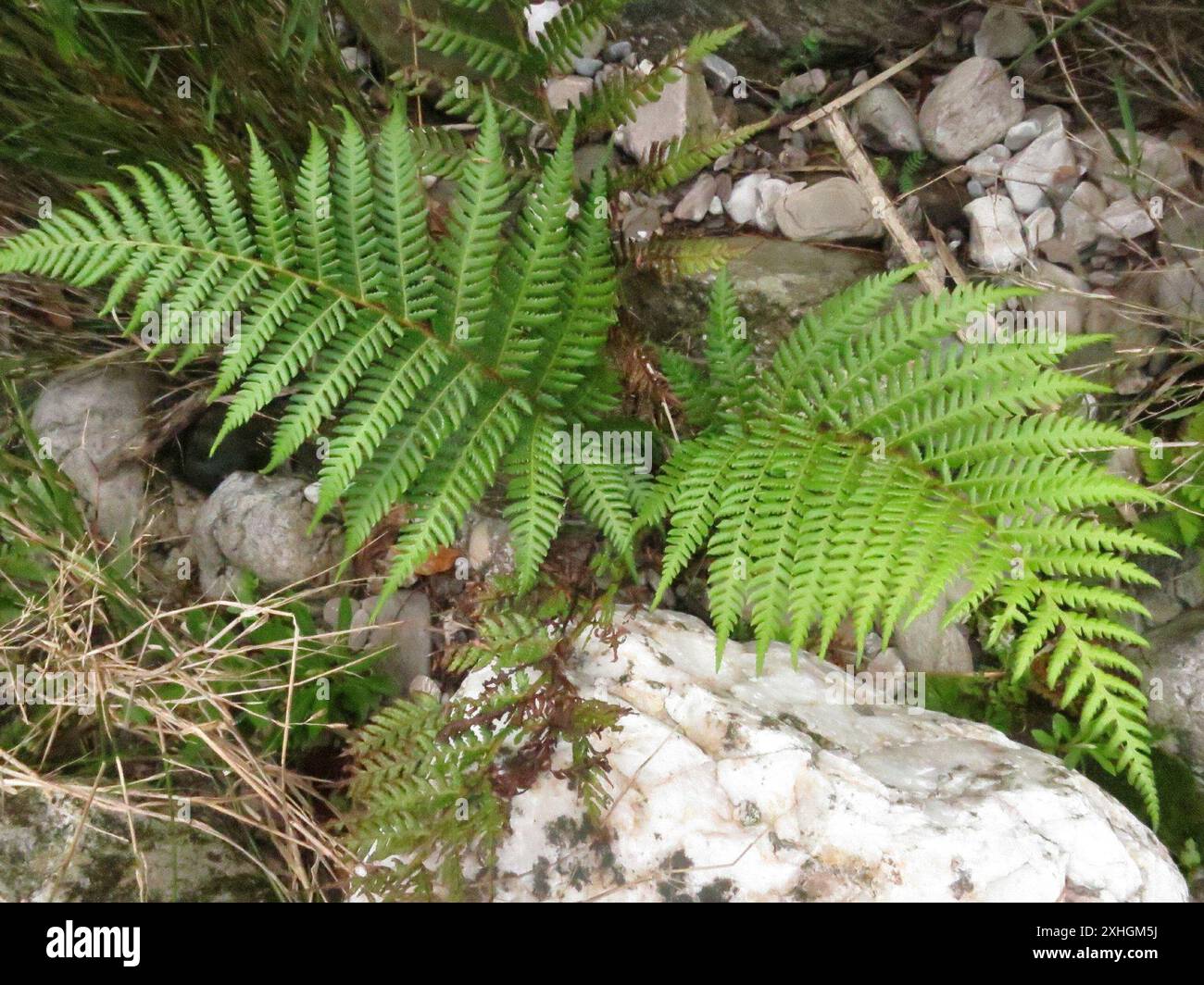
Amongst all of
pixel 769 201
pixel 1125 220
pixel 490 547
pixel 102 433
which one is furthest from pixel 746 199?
pixel 102 433

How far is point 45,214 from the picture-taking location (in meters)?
2.57

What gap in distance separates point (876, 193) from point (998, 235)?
0.44 metres

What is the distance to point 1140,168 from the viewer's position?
2.97m

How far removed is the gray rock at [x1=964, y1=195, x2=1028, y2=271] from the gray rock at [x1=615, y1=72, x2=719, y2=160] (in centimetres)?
98

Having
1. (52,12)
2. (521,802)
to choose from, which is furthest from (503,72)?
(521,802)

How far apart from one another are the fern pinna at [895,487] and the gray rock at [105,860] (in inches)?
66.6

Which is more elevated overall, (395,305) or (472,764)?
(395,305)

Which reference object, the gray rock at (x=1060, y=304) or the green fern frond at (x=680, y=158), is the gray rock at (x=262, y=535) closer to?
the green fern frond at (x=680, y=158)

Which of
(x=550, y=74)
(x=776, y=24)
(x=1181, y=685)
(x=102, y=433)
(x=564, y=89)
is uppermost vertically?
(x=776, y=24)

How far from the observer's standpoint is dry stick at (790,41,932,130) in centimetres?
311

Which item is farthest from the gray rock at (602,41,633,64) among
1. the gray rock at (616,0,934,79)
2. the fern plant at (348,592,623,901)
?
the fern plant at (348,592,623,901)

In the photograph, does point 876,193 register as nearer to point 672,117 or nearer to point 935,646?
point 672,117

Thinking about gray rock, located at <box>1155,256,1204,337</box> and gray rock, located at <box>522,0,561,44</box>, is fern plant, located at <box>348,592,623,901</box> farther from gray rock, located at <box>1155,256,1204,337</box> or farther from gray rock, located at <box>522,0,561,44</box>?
gray rock, located at <box>1155,256,1204,337</box>

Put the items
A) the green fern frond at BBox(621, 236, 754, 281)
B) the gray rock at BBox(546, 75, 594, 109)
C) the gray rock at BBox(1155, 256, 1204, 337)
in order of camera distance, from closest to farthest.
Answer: the green fern frond at BBox(621, 236, 754, 281), the gray rock at BBox(1155, 256, 1204, 337), the gray rock at BBox(546, 75, 594, 109)
